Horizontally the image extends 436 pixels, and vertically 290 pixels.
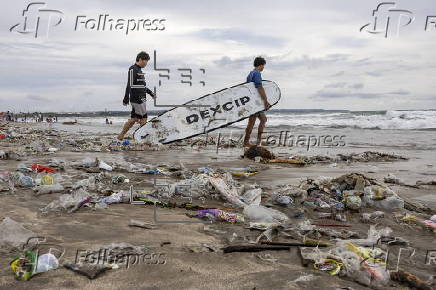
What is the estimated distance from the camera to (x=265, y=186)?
492cm

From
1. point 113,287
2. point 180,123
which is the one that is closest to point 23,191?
point 113,287

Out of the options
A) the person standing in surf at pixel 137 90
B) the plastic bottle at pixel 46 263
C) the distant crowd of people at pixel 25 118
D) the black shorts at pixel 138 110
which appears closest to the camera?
the plastic bottle at pixel 46 263

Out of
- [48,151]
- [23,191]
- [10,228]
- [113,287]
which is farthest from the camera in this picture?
[48,151]

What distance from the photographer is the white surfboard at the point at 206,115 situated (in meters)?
8.77

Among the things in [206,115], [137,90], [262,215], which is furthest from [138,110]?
[262,215]

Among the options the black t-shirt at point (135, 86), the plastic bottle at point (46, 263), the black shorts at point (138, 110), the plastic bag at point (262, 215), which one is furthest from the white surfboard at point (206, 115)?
the plastic bottle at point (46, 263)

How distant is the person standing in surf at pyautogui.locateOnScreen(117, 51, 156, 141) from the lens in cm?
802

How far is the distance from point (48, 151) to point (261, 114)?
4711 millimetres

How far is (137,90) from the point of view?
8227 millimetres

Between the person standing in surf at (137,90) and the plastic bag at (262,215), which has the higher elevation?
the person standing in surf at (137,90)

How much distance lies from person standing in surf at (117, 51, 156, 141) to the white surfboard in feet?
1.43

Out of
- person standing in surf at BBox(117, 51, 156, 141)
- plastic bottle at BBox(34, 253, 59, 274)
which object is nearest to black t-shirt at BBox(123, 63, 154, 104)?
person standing in surf at BBox(117, 51, 156, 141)

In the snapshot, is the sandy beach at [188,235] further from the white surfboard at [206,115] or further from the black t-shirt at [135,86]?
the white surfboard at [206,115]

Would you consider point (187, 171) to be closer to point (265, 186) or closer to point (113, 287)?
point (265, 186)
